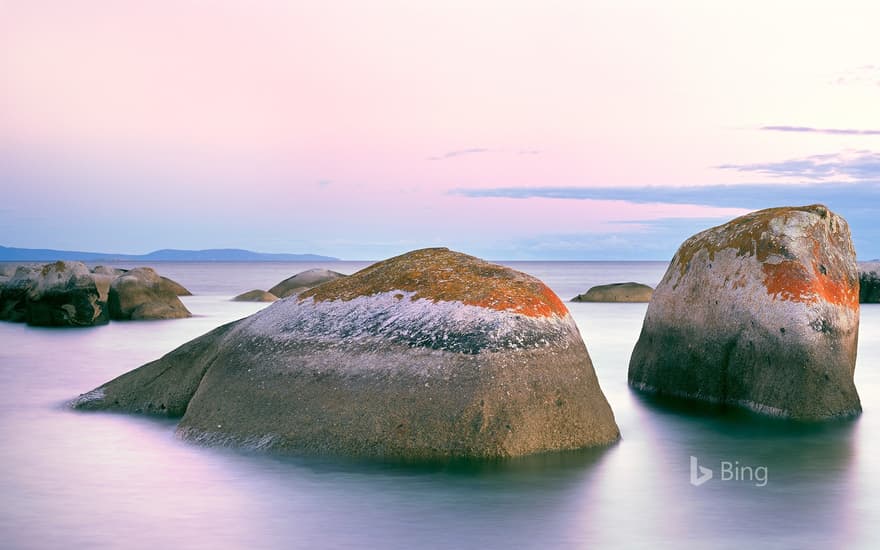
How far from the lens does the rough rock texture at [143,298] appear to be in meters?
29.6

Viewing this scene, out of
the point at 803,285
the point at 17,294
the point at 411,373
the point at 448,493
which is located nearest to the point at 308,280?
the point at 17,294

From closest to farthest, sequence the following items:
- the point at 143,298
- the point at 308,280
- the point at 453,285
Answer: the point at 453,285, the point at 143,298, the point at 308,280

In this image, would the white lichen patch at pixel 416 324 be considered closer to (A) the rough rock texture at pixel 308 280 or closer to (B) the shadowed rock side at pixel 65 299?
(B) the shadowed rock side at pixel 65 299

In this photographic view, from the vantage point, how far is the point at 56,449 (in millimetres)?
10680

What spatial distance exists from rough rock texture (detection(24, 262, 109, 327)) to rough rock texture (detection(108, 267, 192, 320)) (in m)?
1.31

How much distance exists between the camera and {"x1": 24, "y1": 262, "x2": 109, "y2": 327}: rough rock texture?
27.5m

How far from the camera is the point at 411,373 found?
31.5 ft

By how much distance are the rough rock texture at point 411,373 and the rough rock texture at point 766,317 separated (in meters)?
3.07

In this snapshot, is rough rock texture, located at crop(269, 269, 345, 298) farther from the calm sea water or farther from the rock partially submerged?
the calm sea water

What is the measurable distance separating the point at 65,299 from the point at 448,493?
2189 centimetres

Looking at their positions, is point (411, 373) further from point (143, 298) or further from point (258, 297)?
point (258, 297)

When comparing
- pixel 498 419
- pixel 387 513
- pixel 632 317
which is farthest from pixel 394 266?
pixel 632 317

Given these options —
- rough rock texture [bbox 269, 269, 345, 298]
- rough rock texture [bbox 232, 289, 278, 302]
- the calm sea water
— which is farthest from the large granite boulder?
the calm sea water

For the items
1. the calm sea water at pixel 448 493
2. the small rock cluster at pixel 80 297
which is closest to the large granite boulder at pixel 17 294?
the small rock cluster at pixel 80 297
